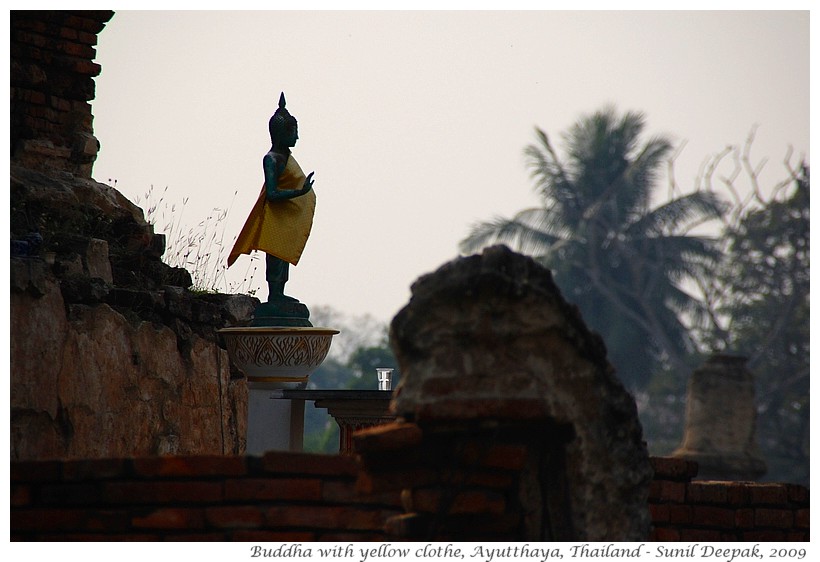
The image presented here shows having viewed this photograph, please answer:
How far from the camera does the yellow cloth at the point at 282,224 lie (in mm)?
6789

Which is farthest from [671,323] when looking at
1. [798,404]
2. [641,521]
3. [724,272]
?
[641,521]

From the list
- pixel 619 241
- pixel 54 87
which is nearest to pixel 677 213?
pixel 619 241

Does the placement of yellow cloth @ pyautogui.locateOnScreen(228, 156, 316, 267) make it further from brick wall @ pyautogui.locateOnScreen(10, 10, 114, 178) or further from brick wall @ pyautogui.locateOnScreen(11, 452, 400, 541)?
brick wall @ pyautogui.locateOnScreen(11, 452, 400, 541)

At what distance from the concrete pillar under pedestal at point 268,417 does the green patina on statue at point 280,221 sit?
0.39 meters

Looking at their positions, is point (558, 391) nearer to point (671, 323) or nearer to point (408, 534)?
point (408, 534)

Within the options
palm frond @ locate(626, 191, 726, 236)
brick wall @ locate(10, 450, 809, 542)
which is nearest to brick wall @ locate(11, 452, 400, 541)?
brick wall @ locate(10, 450, 809, 542)

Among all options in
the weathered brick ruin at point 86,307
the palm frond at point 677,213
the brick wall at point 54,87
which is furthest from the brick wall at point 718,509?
the palm frond at point 677,213

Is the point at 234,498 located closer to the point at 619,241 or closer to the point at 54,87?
the point at 54,87

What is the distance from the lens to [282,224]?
680cm

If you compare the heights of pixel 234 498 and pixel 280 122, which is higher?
pixel 280 122

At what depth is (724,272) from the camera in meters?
33.9

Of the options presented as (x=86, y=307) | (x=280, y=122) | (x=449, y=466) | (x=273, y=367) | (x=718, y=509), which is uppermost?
(x=280, y=122)

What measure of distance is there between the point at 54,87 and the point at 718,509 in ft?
14.8

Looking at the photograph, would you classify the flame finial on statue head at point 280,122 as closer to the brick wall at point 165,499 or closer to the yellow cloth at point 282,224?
the yellow cloth at point 282,224
